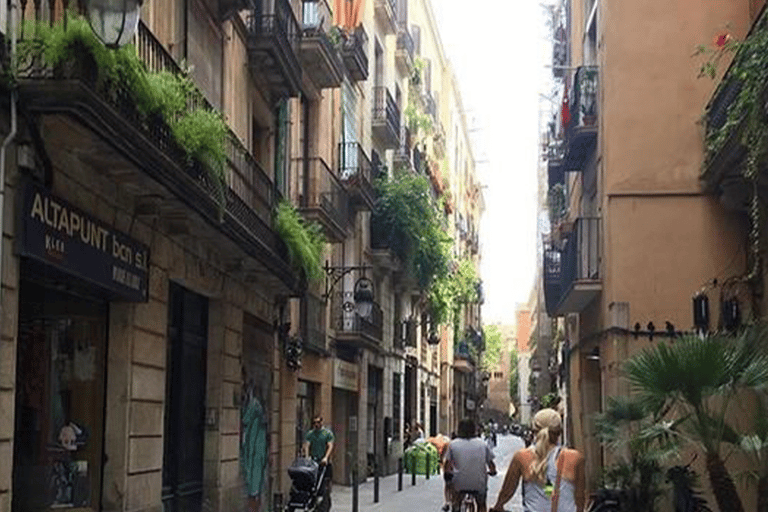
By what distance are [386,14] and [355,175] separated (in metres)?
9.16

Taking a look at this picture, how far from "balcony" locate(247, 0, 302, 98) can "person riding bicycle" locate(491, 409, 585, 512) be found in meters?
10.1

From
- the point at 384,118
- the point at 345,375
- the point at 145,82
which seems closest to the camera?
the point at 145,82

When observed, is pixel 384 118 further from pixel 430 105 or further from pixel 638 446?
pixel 638 446

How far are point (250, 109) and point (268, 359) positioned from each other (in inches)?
156

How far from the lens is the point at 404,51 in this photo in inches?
1491

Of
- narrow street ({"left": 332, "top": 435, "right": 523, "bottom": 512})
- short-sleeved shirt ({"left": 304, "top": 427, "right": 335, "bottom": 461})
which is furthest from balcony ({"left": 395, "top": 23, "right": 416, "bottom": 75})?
short-sleeved shirt ({"left": 304, "top": 427, "right": 335, "bottom": 461})

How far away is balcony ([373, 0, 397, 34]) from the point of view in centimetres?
3362

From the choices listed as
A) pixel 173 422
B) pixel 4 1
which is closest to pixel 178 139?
pixel 4 1

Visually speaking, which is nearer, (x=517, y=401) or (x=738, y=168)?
(x=738, y=168)

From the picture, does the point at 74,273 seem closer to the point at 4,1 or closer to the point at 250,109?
the point at 4,1

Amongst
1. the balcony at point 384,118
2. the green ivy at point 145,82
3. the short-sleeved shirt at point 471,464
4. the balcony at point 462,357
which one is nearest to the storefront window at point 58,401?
the green ivy at point 145,82

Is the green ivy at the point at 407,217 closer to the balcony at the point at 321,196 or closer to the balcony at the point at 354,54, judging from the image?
the balcony at the point at 354,54

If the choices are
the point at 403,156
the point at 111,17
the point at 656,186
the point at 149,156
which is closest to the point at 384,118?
the point at 403,156

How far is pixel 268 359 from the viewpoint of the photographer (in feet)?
63.5
